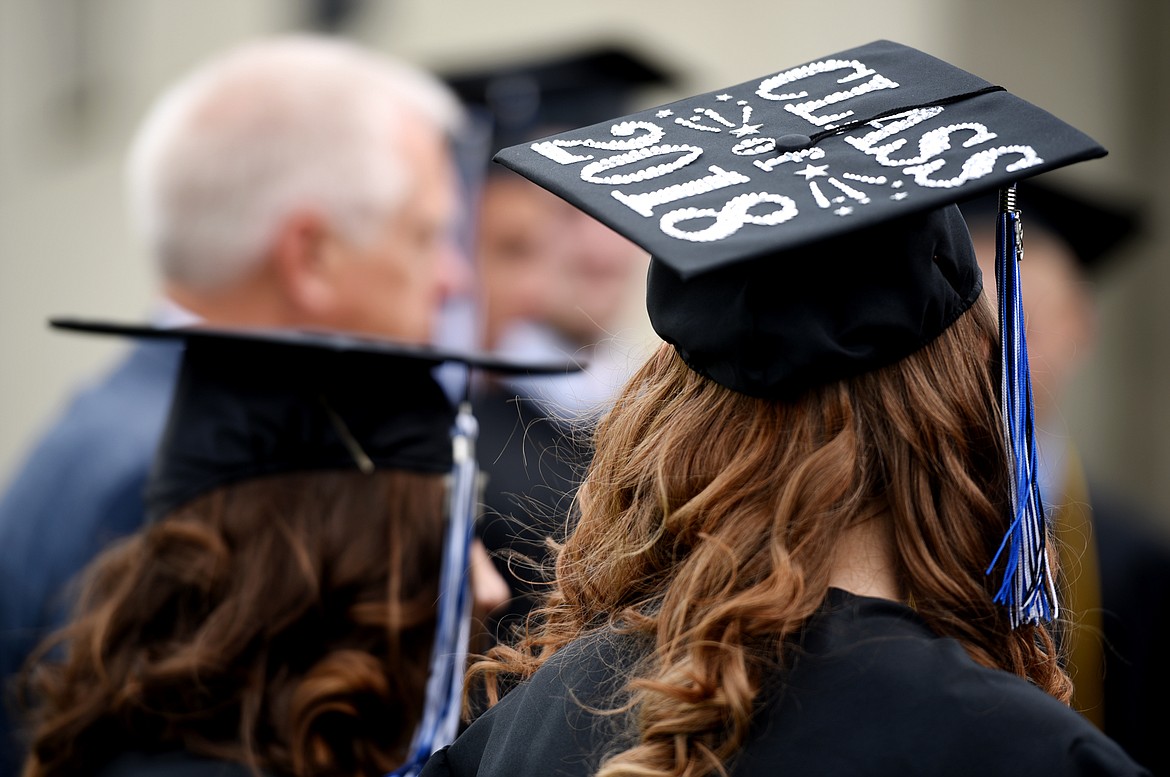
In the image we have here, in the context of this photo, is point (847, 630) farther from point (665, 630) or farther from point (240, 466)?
point (240, 466)

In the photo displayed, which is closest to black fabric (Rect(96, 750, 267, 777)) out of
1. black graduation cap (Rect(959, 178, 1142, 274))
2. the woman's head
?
the woman's head

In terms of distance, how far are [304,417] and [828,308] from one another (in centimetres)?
104

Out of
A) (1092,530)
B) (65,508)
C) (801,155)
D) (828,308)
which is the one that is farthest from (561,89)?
(828,308)

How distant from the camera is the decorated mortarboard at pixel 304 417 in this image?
6.54 feet

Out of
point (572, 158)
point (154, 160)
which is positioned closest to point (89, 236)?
point (154, 160)

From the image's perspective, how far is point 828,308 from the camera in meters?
1.25

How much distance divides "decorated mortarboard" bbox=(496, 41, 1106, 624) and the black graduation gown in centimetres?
17

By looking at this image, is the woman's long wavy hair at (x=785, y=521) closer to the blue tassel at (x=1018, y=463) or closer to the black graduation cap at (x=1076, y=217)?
the blue tassel at (x=1018, y=463)

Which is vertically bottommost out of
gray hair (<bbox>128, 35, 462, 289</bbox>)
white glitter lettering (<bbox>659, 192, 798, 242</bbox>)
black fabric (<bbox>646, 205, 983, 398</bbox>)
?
gray hair (<bbox>128, 35, 462, 289</bbox>)

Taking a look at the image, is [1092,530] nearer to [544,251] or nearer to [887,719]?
[544,251]

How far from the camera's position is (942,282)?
4.17 ft

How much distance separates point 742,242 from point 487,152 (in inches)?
126

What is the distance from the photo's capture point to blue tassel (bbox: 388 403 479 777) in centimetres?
187

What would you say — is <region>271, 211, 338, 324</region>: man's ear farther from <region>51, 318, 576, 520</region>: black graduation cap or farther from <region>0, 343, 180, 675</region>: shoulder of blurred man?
<region>51, 318, 576, 520</region>: black graduation cap
